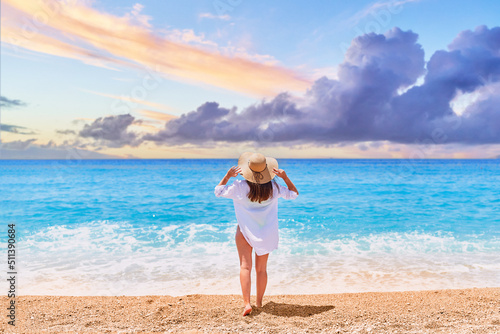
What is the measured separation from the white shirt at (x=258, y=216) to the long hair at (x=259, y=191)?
5cm

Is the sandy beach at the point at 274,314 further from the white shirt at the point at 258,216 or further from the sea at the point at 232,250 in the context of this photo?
the white shirt at the point at 258,216

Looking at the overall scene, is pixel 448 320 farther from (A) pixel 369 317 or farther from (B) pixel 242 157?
(B) pixel 242 157

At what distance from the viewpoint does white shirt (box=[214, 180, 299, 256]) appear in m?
4.12

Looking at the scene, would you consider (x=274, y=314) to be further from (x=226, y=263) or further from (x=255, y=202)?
(x=226, y=263)

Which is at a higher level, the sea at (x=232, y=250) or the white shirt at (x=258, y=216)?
the white shirt at (x=258, y=216)

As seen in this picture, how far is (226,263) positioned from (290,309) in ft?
9.51

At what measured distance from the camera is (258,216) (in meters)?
4.19

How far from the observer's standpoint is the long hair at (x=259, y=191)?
406cm

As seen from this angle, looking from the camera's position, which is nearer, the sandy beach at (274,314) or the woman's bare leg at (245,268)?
the sandy beach at (274,314)

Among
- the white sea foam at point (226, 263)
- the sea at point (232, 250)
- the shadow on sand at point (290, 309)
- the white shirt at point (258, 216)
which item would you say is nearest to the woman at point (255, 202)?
the white shirt at point (258, 216)

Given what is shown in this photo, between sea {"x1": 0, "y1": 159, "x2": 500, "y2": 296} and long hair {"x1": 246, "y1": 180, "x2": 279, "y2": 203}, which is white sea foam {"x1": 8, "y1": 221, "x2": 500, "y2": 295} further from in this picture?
long hair {"x1": 246, "y1": 180, "x2": 279, "y2": 203}

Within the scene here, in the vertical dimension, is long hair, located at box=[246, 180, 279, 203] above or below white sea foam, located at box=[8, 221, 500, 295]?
above

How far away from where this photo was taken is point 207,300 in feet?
16.5

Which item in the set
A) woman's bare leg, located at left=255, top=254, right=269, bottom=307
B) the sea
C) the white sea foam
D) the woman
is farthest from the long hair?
the white sea foam
